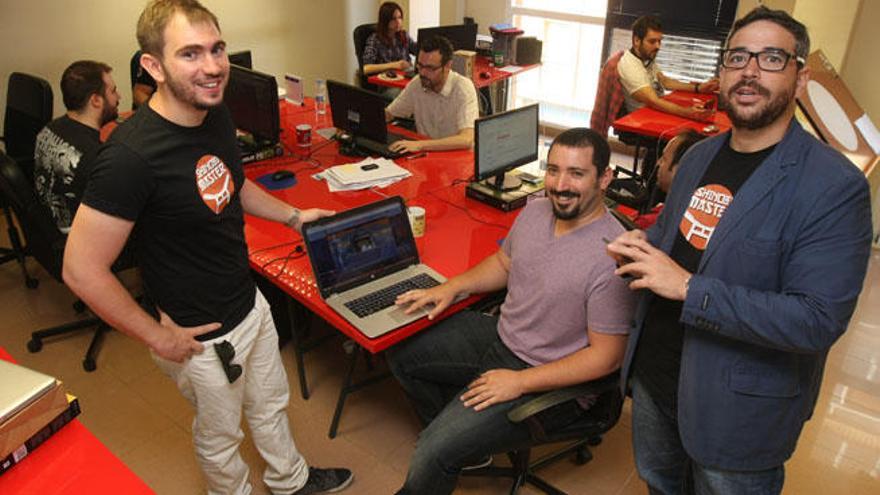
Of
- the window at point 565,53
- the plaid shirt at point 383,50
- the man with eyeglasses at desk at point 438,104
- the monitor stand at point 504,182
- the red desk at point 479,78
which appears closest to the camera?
the monitor stand at point 504,182

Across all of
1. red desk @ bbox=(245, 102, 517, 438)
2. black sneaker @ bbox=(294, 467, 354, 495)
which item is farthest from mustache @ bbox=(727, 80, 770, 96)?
black sneaker @ bbox=(294, 467, 354, 495)

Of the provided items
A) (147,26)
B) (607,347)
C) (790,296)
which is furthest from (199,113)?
(790,296)

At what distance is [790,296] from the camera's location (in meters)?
1.28

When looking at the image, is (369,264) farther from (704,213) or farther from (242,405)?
(704,213)

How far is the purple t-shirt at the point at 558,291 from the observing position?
185cm

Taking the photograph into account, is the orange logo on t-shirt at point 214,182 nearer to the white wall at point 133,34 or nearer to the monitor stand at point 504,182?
the monitor stand at point 504,182

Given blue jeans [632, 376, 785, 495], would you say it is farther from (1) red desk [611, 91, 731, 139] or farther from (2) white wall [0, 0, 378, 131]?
(2) white wall [0, 0, 378, 131]

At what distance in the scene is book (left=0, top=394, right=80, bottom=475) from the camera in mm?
1210

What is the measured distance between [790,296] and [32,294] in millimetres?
3675

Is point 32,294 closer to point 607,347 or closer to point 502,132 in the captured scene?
point 502,132

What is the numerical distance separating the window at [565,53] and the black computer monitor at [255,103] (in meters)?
3.53

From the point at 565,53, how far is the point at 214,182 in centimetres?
525

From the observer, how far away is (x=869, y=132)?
12.4 feet

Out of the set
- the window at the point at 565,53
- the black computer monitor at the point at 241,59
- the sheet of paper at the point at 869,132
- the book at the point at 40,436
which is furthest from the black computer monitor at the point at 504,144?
the window at the point at 565,53
